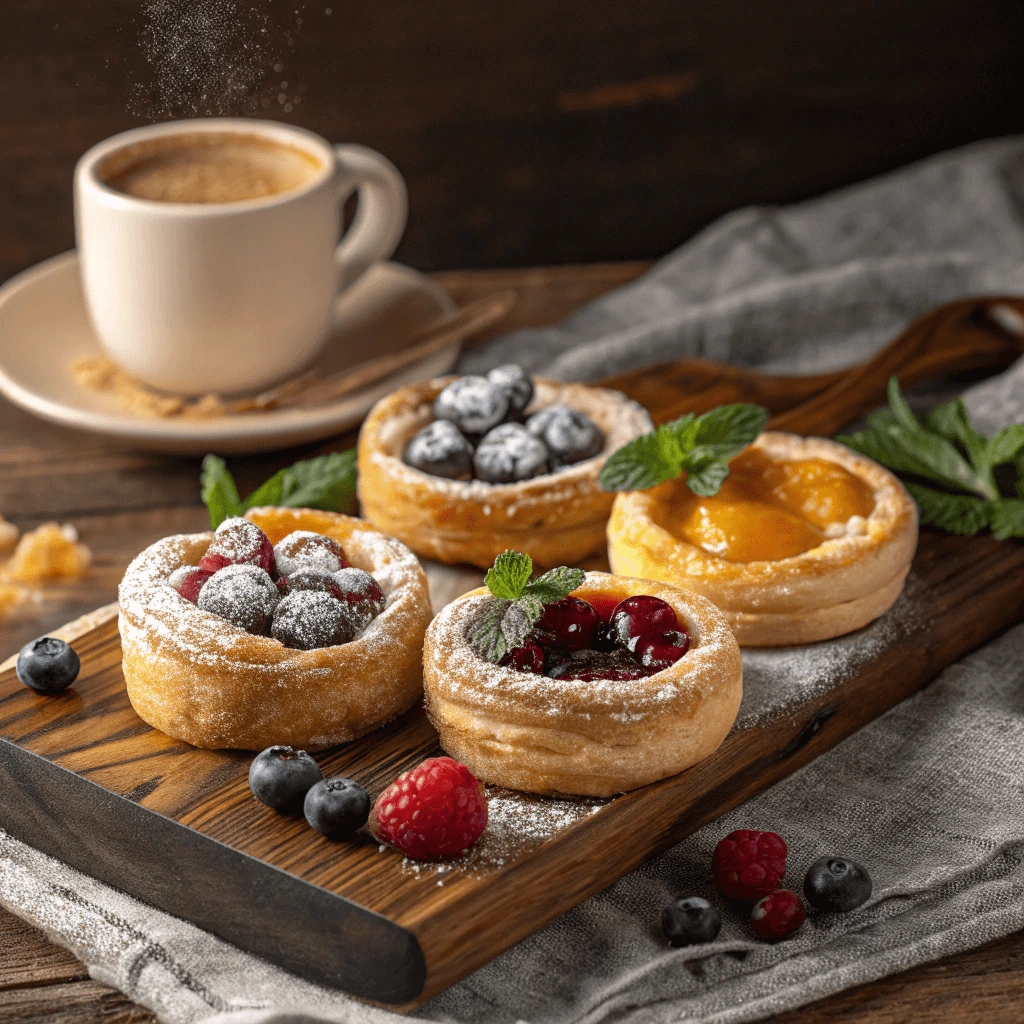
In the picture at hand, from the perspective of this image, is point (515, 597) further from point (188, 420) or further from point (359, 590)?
point (188, 420)

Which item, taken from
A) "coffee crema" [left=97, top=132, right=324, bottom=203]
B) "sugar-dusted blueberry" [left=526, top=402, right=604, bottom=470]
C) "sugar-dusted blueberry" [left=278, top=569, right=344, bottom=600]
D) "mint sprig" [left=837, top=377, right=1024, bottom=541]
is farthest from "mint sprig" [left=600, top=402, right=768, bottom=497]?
"coffee crema" [left=97, top=132, right=324, bottom=203]

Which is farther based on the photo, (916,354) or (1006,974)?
(916,354)

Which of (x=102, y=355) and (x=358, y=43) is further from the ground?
(x=358, y=43)

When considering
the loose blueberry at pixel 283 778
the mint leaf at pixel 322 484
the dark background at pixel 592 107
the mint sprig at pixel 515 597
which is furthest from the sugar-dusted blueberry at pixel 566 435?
the dark background at pixel 592 107

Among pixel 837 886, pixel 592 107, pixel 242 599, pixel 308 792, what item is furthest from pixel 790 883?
pixel 592 107

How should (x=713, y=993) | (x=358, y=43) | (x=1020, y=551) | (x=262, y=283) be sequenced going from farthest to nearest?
(x=358, y=43)
(x=262, y=283)
(x=1020, y=551)
(x=713, y=993)

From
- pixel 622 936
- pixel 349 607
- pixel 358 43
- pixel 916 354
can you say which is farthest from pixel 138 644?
pixel 358 43

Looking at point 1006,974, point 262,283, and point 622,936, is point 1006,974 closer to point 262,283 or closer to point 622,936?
point 622,936

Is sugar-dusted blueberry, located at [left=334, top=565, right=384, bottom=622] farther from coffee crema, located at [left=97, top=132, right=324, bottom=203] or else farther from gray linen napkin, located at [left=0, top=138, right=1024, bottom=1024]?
coffee crema, located at [left=97, top=132, right=324, bottom=203]
